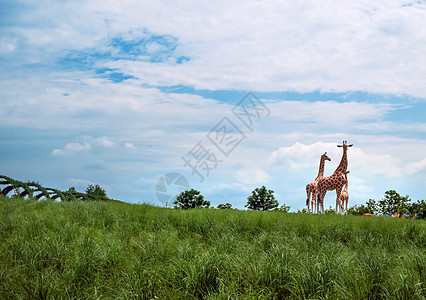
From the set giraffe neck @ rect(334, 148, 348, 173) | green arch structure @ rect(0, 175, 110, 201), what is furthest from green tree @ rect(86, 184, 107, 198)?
giraffe neck @ rect(334, 148, 348, 173)

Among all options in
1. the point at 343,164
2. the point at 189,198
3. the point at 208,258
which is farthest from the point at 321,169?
the point at 208,258

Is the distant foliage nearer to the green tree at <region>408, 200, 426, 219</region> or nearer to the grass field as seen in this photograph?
the green tree at <region>408, 200, 426, 219</region>

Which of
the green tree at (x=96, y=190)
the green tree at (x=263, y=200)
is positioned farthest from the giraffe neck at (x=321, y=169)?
the green tree at (x=96, y=190)

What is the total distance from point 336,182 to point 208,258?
25.9ft

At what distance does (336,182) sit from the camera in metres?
12.1

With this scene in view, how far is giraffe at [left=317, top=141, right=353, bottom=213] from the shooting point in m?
12.1

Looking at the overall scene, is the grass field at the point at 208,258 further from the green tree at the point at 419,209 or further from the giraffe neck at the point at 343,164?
the green tree at the point at 419,209

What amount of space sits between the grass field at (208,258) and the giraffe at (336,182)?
3.83 m

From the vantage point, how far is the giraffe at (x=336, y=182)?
478 inches

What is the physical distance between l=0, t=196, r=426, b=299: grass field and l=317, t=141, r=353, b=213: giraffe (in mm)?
3831

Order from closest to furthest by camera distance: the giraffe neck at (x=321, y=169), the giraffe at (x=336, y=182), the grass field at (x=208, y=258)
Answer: the grass field at (x=208, y=258) → the giraffe at (x=336, y=182) → the giraffe neck at (x=321, y=169)

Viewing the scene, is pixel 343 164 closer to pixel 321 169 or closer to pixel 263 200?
pixel 321 169

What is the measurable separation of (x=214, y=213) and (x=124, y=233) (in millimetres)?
2519

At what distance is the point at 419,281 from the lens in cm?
477
